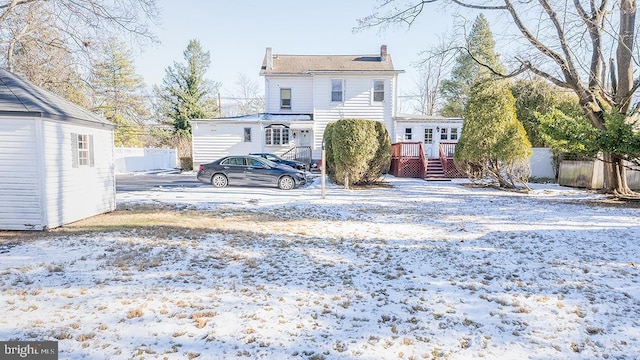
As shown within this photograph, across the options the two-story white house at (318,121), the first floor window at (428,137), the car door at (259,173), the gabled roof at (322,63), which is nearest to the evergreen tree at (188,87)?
the gabled roof at (322,63)

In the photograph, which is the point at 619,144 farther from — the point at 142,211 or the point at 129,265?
the point at 142,211

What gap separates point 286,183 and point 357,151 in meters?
3.16

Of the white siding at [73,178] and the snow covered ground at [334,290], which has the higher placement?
the white siding at [73,178]

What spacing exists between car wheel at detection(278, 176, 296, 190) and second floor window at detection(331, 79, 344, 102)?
31.7ft

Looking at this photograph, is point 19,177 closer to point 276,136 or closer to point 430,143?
point 276,136

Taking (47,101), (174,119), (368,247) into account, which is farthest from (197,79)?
(368,247)

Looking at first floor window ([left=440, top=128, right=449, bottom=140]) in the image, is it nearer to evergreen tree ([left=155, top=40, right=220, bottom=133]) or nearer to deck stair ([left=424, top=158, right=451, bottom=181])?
deck stair ([left=424, top=158, right=451, bottom=181])

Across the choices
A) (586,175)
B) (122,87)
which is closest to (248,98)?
(122,87)

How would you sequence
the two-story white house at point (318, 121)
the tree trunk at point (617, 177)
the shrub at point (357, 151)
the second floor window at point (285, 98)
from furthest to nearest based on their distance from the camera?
the second floor window at point (285, 98) → the two-story white house at point (318, 121) → the shrub at point (357, 151) → the tree trunk at point (617, 177)

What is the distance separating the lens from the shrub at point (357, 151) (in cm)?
1313

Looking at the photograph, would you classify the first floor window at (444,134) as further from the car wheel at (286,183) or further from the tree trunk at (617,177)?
the car wheel at (286,183)

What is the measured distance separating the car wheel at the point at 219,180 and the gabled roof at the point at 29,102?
6.71m

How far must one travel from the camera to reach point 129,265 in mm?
4863

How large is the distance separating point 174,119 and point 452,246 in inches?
1245
